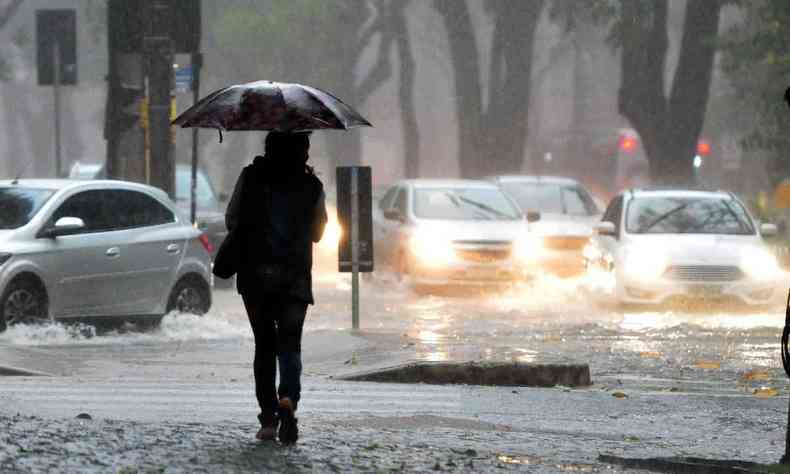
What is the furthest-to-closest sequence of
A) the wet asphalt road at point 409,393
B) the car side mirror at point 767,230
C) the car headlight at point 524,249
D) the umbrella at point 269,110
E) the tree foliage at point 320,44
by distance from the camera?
1. the tree foliage at point 320,44
2. the car headlight at point 524,249
3. the car side mirror at point 767,230
4. the umbrella at point 269,110
5. the wet asphalt road at point 409,393

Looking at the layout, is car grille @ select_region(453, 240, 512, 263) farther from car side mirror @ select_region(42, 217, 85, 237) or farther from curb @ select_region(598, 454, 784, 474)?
curb @ select_region(598, 454, 784, 474)

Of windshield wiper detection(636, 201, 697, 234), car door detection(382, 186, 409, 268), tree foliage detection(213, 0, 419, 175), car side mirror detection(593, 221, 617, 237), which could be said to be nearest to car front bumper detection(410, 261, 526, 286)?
car door detection(382, 186, 409, 268)

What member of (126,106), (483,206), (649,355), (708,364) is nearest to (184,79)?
(126,106)

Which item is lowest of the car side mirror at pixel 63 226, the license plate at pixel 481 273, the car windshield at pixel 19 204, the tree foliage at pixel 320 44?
the license plate at pixel 481 273

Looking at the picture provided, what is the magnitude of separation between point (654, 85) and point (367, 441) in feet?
85.9

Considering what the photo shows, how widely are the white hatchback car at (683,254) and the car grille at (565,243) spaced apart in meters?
3.75

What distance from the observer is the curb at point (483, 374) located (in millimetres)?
14438

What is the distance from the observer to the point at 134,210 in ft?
61.6

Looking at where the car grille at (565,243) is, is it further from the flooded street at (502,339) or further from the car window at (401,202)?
the flooded street at (502,339)

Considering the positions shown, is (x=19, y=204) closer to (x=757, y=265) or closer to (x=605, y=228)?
(x=605, y=228)

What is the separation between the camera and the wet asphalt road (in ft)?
30.6

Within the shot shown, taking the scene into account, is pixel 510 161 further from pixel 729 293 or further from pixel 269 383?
pixel 269 383

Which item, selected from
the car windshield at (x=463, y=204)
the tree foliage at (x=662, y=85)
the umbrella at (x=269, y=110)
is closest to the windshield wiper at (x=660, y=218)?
the car windshield at (x=463, y=204)

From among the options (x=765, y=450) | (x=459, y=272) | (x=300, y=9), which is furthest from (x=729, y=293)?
(x=300, y=9)
